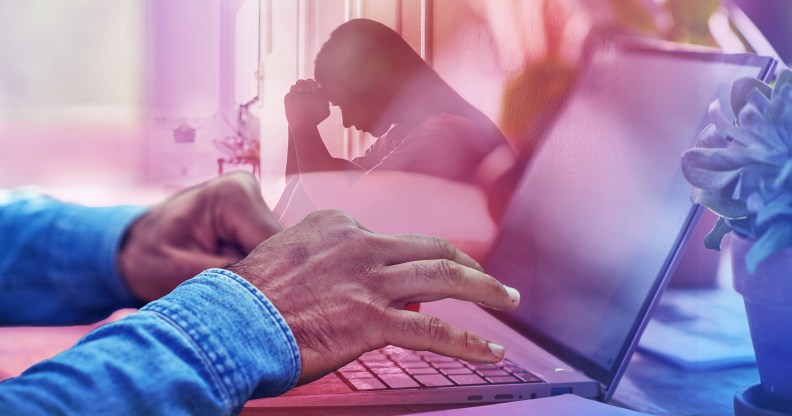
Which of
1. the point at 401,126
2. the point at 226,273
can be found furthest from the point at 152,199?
the point at 226,273

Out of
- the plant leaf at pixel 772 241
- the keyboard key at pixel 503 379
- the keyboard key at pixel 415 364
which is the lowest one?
the keyboard key at pixel 415 364

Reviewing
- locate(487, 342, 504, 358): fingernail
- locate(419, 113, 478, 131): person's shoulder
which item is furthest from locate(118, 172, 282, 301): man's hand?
locate(419, 113, 478, 131): person's shoulder

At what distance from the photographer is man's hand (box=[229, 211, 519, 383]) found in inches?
19.3

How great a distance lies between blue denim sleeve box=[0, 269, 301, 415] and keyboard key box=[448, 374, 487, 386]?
0.23 m

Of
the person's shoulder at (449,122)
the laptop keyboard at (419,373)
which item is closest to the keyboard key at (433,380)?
the laptop keyboard at (419,373)

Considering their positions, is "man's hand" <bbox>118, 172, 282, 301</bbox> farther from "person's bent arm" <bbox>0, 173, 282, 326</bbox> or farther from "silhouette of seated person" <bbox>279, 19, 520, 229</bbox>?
A: "silhouette of seated person" <bbox>279, 19, 520, 229</bbox>

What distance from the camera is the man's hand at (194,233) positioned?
0.62m

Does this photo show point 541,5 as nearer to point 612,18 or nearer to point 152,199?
point 612,18

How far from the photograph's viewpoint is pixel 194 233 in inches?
25.7

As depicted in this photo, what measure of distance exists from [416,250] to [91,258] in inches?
13.3

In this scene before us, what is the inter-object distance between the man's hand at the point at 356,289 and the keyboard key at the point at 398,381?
11 cm

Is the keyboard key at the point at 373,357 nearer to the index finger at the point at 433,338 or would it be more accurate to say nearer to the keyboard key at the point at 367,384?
the keyboard key at the point at 367,384

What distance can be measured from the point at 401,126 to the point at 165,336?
1.87ft

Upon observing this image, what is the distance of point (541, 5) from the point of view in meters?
0.88
